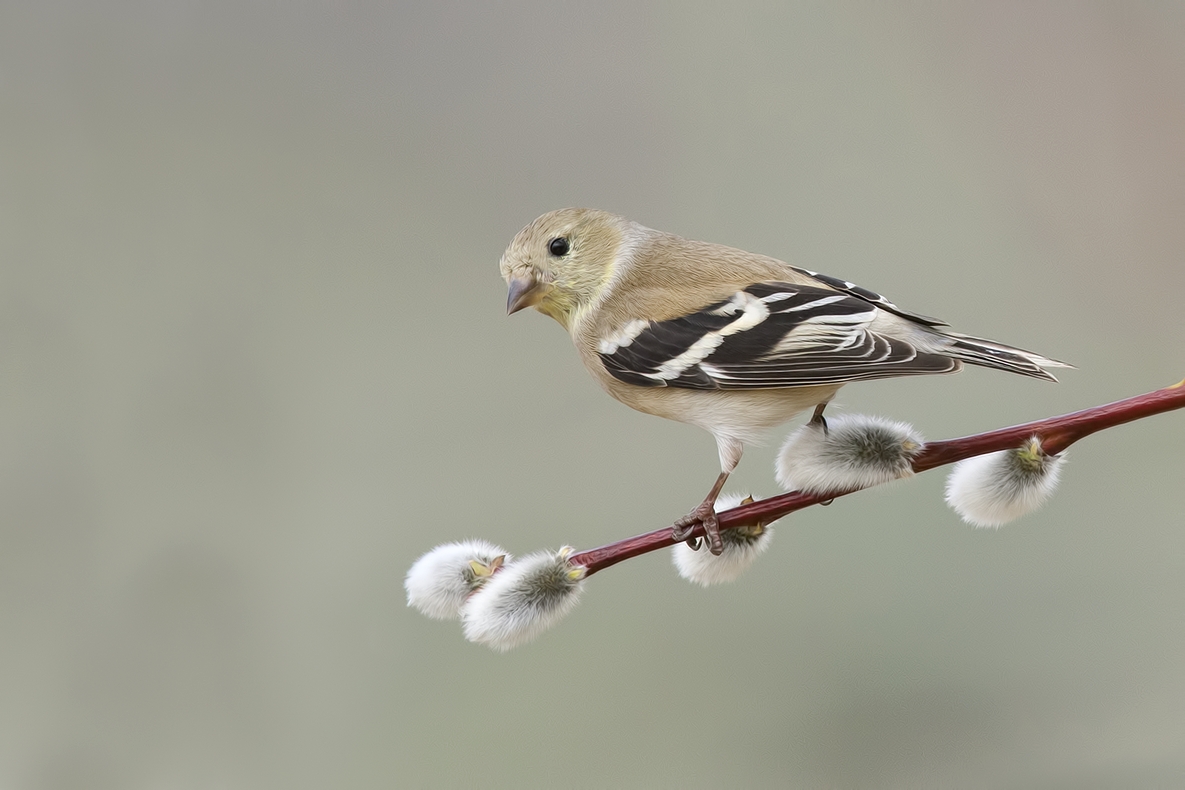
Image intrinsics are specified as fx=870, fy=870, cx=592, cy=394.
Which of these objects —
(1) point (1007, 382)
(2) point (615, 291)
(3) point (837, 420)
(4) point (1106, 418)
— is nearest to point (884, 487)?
(3) point (837, 420)

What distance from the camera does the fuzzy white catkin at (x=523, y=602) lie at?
2.23ft

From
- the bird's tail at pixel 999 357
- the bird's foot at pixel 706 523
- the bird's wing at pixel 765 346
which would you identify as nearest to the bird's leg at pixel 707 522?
the bird's foot at pixel 706 523

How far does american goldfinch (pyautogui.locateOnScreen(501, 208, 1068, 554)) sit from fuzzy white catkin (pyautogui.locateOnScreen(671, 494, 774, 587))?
2 cm

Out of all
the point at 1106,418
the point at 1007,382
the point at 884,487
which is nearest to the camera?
the point at 1106,418

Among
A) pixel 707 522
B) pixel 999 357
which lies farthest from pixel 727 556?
pixel 999 357

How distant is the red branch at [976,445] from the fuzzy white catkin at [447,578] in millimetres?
93

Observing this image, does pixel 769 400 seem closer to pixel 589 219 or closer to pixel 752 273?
pixel 752 273

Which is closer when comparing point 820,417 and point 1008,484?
point 1008,484

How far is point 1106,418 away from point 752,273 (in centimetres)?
33

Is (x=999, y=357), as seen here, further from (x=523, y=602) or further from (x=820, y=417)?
(x=523, y=602)

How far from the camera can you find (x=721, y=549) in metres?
0.73

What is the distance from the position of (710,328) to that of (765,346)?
0.06 metres

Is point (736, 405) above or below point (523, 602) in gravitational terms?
above

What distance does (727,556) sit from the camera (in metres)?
0.74
